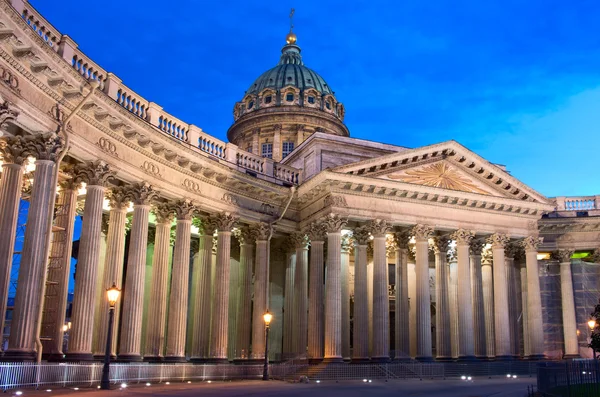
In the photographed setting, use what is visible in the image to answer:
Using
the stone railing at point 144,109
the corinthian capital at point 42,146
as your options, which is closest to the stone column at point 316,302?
the stone railing at point 144,109

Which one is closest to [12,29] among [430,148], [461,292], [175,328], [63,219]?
[63,219]

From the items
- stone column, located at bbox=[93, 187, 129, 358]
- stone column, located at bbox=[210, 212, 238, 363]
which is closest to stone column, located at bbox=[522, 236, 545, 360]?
stone column, located at bbox=[210, 212, 238, 363]

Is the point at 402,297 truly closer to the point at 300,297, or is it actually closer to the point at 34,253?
the point at 300,297

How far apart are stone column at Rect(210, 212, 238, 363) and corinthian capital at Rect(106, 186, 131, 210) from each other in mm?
6237

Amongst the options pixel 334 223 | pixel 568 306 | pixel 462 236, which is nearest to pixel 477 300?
pixel 462 236

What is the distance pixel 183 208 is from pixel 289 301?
10413 mm

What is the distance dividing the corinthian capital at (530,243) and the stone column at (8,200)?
98.3 feet

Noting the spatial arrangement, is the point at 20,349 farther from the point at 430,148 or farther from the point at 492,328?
the point at 492,328

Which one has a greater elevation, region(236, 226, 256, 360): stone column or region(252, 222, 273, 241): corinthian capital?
region(252, 222, 273, 241): corinthian capital

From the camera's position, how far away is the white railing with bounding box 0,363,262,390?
1966 centimetres

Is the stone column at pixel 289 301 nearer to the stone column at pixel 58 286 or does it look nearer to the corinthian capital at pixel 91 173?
the corinthian capital at pixel 91 173

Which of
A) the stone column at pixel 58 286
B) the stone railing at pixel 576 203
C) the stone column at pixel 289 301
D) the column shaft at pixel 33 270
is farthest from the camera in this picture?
the stone railing at pixel 576 203

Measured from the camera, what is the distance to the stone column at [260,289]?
35250mm

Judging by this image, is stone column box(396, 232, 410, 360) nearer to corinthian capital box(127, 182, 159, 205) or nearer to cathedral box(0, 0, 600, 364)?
cathedral box(0, 0, 600, 364)
